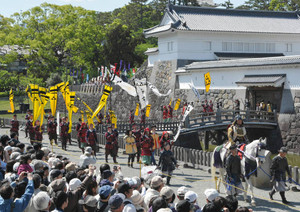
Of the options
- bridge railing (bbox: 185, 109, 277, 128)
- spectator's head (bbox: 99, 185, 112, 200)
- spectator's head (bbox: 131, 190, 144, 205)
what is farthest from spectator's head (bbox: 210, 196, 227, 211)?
bridge railing (bbox: 185, 109, 277, 128)

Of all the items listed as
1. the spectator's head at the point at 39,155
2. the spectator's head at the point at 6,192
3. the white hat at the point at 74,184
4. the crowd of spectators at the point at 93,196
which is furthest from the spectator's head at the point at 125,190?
the spectator's head at the point at 39,155

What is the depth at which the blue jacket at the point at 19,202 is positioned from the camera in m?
6.60

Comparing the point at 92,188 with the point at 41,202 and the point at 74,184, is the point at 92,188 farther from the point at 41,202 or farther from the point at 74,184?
the point at 41,202

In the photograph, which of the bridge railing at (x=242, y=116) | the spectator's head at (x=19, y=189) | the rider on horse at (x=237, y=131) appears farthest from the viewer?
the bridge railing at (x=242, y=116)

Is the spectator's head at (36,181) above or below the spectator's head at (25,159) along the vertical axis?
below

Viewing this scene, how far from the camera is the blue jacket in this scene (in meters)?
6.60

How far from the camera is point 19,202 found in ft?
22.0

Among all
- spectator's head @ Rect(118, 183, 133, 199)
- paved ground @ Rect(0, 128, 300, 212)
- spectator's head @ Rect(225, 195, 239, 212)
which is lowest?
paved ground @ Rect(0, 128, 300, 212)

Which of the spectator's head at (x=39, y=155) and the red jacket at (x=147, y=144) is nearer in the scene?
the spectator's head at (x=39, y=155)

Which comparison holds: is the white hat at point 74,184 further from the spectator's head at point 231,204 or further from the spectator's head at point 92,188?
the spectator's head at point 231,204

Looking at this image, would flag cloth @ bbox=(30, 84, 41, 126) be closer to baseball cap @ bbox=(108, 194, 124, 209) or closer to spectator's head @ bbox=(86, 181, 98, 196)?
spectator's head @ bbox=(86, 181, 98, 196)

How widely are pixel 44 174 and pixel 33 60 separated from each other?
47.6 m

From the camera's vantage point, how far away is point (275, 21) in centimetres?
3912

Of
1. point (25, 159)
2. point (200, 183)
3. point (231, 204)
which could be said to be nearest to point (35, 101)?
point (200, 183)
